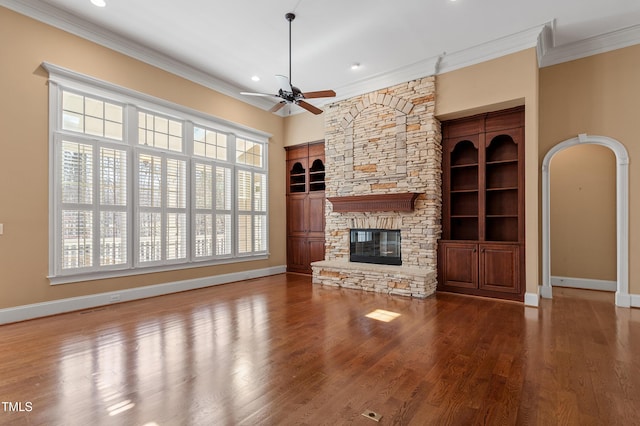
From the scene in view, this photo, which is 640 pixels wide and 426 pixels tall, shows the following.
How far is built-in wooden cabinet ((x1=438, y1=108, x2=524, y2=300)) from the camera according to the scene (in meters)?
5.27

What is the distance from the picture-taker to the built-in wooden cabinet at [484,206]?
17.3 ft

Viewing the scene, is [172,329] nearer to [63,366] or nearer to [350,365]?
[63,366]

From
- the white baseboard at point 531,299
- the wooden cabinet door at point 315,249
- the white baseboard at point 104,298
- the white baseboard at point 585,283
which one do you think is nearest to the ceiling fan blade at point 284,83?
the white baseboard at point 104,298

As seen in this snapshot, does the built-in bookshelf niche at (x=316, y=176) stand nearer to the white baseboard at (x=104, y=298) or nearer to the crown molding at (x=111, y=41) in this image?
the crown molding at (x=111, y=41)

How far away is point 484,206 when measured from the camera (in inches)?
222

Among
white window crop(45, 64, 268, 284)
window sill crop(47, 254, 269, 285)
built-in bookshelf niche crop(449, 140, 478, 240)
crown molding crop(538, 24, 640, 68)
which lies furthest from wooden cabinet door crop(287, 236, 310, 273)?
crown molding crop(538, 24, 640, 68)

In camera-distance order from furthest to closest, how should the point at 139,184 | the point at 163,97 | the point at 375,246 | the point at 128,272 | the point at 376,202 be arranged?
the point at 375,246
the point at 376,202
the point at 163,97
the point at 139,184
the point at 128,272

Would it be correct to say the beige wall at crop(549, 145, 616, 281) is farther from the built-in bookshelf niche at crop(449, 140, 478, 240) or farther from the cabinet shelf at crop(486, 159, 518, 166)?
the built-in bookshelf niche at crop(449, 140, 478, 240)

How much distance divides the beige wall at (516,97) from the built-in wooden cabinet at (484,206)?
0.64 feet

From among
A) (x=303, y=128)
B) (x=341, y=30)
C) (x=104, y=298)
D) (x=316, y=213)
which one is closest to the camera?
(x=341, y=30)

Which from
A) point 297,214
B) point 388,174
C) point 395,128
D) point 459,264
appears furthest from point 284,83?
point 297,214

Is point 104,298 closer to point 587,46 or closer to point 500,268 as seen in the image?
point 500,268

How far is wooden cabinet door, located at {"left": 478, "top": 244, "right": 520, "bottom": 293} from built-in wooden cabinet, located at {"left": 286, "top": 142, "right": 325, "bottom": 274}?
3.52 metres

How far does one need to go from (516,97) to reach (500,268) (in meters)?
2.69
